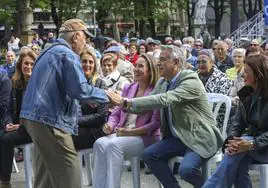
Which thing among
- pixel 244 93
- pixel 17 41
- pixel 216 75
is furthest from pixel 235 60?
pixel 17 41

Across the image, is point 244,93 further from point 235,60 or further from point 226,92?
point 235,60

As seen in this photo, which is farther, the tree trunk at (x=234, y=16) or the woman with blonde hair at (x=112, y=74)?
the tree trunk at (x=234, y=16)

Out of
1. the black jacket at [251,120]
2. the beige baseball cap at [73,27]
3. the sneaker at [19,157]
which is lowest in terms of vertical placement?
the sneaker at [19,157]

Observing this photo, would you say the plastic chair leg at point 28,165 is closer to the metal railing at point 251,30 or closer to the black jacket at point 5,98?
the black jacket at point 5,98

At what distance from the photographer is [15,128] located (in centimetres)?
759

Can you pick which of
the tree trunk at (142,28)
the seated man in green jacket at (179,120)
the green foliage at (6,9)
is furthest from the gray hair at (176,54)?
the tree trunk at (142,28)

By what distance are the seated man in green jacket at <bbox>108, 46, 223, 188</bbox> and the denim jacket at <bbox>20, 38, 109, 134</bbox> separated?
18.5 inches

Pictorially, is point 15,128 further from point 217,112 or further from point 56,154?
point 217,112

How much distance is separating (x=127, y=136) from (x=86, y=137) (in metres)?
0.61

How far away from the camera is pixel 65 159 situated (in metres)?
5.76

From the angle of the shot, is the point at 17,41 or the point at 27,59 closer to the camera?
the point at 27,59

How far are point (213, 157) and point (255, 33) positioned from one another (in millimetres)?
24344

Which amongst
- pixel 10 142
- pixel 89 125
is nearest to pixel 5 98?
pixel 10 142

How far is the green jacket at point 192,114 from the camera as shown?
6.05 metres
